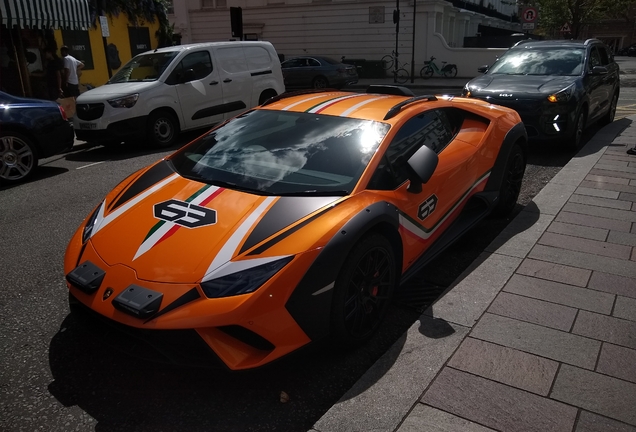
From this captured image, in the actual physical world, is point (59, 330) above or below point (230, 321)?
below

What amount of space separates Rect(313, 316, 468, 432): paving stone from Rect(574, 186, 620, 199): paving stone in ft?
11.8

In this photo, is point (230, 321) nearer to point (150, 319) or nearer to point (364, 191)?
point (150, 319)

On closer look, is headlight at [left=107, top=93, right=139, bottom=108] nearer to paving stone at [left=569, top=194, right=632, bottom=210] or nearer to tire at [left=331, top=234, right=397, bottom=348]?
paving stone at [left=569, top=194, right=632, bottom=210]

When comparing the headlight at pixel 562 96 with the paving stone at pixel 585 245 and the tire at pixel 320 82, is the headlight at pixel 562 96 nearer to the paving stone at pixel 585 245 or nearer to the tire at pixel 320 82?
the paving stone at pixel 585 245

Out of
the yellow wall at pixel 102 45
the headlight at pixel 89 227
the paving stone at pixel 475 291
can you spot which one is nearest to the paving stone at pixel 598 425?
the paving stone at pixel 475 291

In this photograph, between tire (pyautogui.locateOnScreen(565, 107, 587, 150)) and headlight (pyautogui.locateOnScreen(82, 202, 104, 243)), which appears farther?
tire (pyautogui.locateOnScreen(565, 107, 587, 150))

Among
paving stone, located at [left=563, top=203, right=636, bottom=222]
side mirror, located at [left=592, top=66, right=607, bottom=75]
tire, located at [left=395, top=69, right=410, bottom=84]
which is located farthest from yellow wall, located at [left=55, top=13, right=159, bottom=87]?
paving stone, located at [left=563, top=203, right=636, bottom=222]

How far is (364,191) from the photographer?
316 cm

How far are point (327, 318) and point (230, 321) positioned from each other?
553 mm

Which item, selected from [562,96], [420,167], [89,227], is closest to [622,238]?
[420,167]

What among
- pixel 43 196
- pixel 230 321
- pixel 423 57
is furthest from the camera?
pixel 423 57

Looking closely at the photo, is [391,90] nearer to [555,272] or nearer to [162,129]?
[555,272]

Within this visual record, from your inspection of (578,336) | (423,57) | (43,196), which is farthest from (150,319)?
(423,57)

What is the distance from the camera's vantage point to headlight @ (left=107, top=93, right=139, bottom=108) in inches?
359
